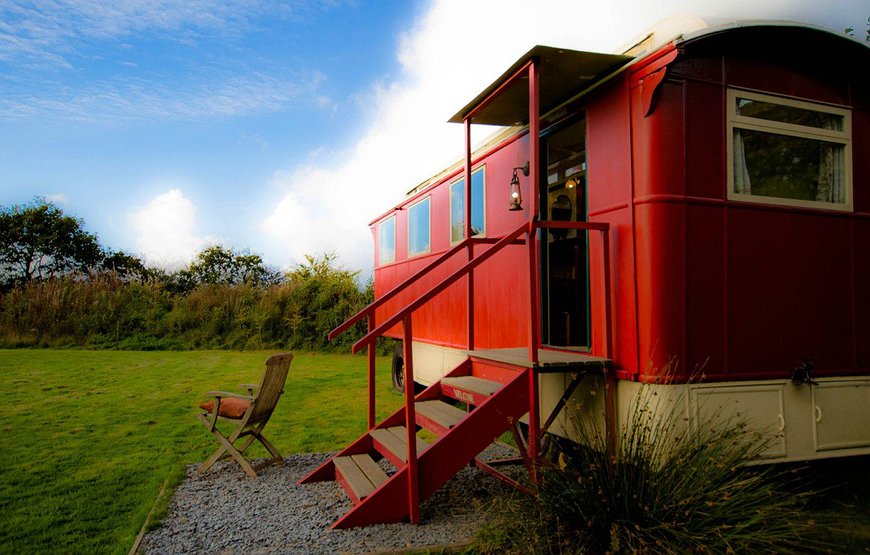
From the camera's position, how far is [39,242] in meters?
24.0

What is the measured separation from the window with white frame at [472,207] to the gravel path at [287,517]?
7.99ft

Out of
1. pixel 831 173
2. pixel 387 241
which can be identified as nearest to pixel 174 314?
pixel 387 241

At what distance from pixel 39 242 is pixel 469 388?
24914 mm

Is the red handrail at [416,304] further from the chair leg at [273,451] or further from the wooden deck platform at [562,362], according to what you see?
the chair leg at [273,451]

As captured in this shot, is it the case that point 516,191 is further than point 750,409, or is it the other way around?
point 516,191

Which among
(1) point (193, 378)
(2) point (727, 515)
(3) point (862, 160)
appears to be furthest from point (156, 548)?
(1) point (193, 378)

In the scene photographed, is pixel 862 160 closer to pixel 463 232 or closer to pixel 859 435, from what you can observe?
pixel 859 435

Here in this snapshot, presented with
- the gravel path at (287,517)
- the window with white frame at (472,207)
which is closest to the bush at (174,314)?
the window with white frame at (472,207)

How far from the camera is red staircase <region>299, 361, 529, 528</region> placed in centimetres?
381

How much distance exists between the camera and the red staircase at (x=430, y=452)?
3812 millimetres

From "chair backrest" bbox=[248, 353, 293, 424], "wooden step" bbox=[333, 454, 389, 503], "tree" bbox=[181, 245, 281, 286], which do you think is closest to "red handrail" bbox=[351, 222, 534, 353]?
"wooden step" bbox=[333, 454, 389, 503]

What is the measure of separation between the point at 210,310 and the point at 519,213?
501 inches

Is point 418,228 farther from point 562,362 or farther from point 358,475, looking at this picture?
point 562,362

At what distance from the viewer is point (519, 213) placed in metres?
5.52
